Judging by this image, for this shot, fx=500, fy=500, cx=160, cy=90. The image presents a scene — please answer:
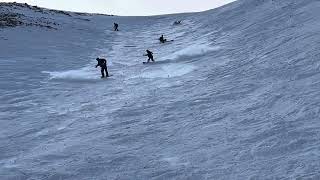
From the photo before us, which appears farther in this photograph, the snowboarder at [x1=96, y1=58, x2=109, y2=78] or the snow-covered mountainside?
the snowboarder at [x1=96, y1=58, x2=109, y2=78]

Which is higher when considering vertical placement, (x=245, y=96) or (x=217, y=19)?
(x=217, y=19)

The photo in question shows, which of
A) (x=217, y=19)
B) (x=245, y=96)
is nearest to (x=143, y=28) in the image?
(x=217, y=19)

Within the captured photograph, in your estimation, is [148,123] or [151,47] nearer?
[148,123]

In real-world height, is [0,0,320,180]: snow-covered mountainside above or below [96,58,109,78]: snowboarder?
below

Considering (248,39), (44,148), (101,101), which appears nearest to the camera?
(44,148)

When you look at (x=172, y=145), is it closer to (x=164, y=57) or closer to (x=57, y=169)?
(x=57, y=169)

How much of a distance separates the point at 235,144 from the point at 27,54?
78.0 ft

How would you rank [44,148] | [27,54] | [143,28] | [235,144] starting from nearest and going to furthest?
[235,144]
[44,148]
[27,54]
[143,28]

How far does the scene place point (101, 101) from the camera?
2212cm

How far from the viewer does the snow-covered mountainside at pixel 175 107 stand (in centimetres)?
1306

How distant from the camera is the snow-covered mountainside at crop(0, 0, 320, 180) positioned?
42.9ft

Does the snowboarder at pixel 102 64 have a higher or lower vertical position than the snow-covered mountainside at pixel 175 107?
higher

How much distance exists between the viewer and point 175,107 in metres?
19.2

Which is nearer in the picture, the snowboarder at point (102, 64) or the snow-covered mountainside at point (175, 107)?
the snow-covered mountainside at point (175, 107)
